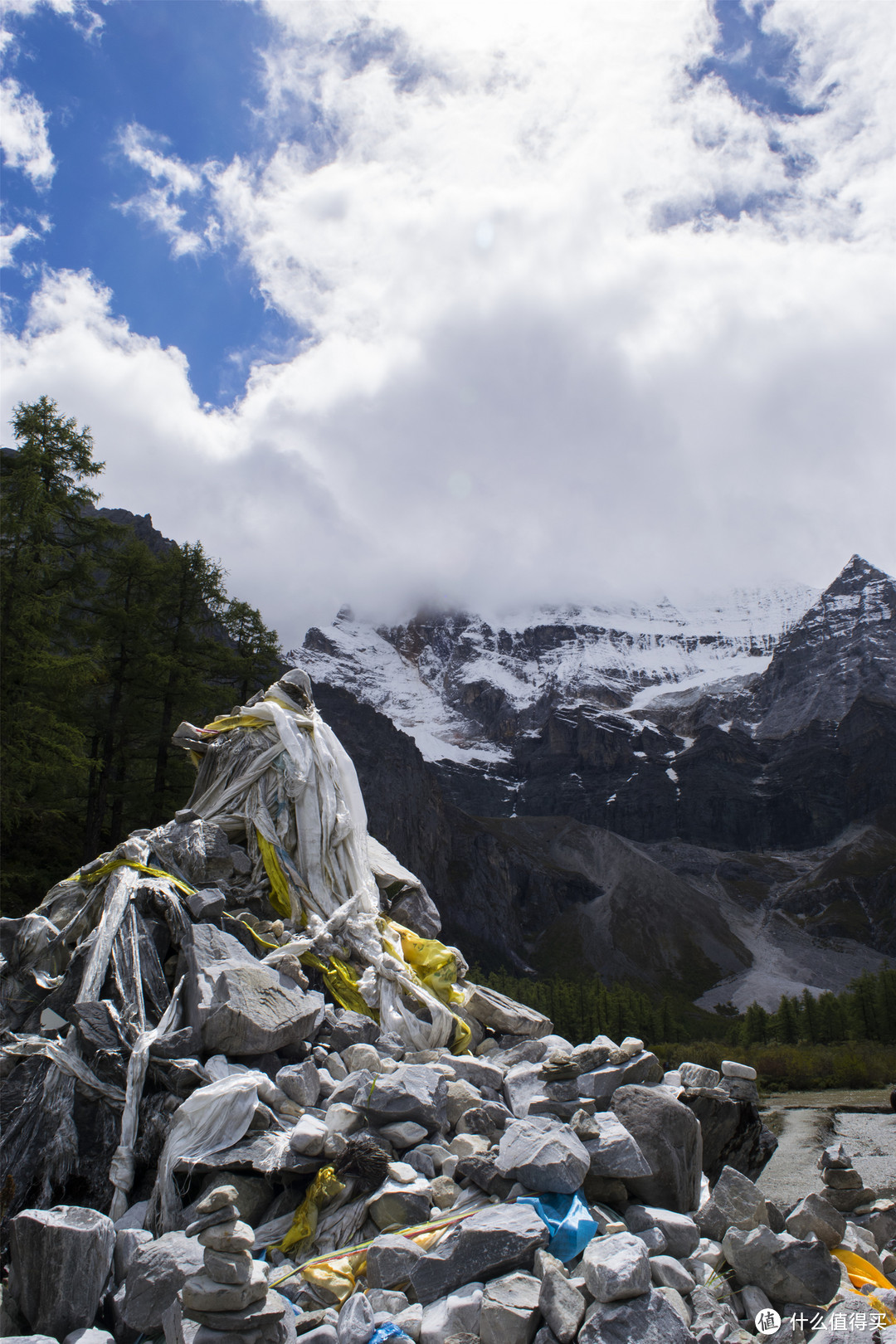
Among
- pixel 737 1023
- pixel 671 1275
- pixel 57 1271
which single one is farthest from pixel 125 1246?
pixel 737 1023

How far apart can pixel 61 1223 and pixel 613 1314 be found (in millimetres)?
2924

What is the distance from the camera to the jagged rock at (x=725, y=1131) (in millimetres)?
6559

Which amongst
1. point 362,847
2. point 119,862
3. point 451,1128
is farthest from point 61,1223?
point 362,847

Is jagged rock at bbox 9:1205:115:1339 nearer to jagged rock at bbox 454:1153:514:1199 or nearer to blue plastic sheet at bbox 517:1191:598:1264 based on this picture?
jagged rock at bbox 454:1153:514:1199

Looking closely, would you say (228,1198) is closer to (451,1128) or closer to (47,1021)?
(451,1128)

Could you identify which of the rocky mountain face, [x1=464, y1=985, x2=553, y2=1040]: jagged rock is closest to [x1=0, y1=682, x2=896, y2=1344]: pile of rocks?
[x1=464, y1=985, x2=553, y2=1040]: jagged rock

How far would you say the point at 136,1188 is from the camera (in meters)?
5.27

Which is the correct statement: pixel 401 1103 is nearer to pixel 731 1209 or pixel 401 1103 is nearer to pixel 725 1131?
pixel 731 1209

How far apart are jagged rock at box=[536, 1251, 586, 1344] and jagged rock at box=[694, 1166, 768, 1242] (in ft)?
5.21

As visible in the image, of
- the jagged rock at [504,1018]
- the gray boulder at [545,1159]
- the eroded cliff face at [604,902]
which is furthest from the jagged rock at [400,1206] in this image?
the eroded cliff face at [604,902]

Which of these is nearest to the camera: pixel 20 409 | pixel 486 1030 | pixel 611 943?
pixel 486 1030

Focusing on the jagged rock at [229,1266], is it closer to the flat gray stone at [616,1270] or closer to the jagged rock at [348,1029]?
the flat gray stone at [616,1270]

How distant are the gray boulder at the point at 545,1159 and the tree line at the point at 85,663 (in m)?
11.5

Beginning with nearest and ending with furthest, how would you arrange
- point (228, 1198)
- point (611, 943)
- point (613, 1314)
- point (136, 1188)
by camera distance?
point (613, 1314)
point (228, 1198)
point (136, 1188)
point (611, 943)
